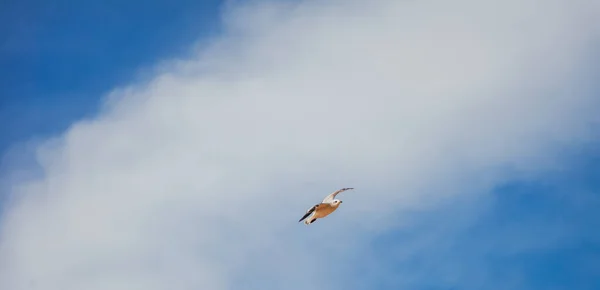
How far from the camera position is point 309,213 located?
4675cm

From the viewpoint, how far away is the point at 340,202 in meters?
47.0

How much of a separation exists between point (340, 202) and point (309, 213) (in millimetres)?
1866
